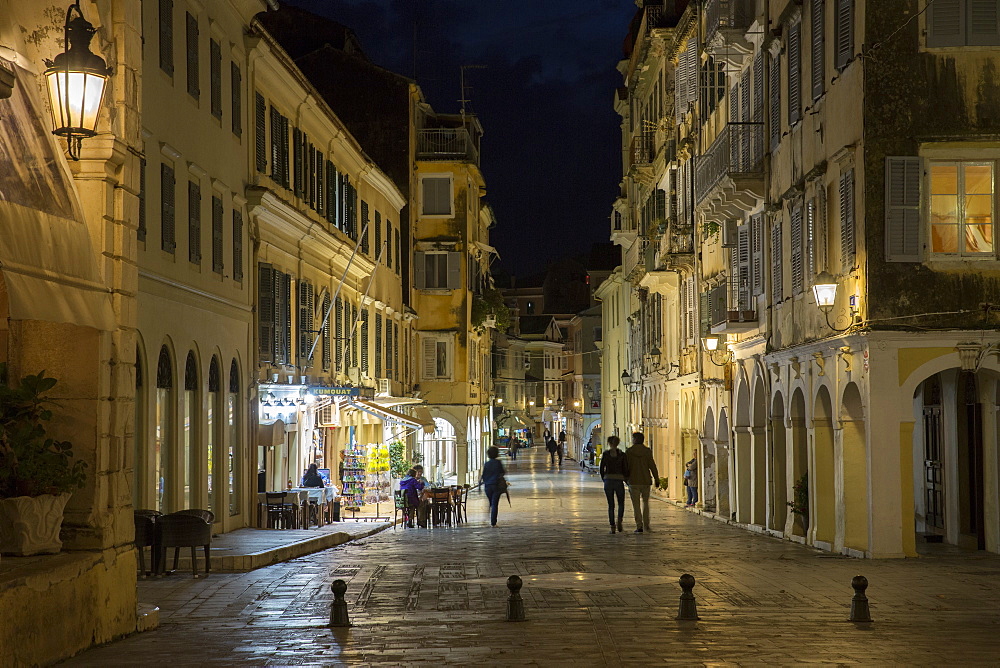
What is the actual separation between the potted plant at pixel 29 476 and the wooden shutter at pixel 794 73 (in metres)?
16.6

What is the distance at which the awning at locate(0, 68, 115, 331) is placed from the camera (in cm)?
1059

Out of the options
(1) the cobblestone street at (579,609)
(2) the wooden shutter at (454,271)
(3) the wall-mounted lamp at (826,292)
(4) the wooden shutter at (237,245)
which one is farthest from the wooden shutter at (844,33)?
(2) the wooden shutter at (454,271)

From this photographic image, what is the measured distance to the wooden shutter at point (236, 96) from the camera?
27.0 metres

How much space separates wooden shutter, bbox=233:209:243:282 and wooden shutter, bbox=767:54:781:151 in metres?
10.9

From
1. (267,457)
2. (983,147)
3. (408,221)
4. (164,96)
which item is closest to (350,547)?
(267,457)

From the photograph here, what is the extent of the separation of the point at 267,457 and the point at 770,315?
1147 cm

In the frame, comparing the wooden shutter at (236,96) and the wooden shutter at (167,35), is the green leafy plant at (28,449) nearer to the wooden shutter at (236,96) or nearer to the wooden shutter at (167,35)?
the wooden shutter at (167,35)

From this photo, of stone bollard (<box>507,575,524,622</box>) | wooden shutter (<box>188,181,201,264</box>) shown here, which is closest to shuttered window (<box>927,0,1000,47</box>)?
stone bollard (<box>507,575,524,622</box>)

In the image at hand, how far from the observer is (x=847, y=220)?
21312 millimetres

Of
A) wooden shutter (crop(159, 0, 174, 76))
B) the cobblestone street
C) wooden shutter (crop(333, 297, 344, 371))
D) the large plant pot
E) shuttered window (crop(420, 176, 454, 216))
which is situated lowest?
the cobblestone street

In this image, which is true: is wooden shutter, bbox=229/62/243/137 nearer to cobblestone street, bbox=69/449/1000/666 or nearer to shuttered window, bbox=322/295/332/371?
cobblestone street, bbox=69/449/1000/666

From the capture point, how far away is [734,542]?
25.4 m

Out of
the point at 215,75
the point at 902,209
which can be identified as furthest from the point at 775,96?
the point at 215,75

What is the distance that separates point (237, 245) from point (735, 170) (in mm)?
10771
